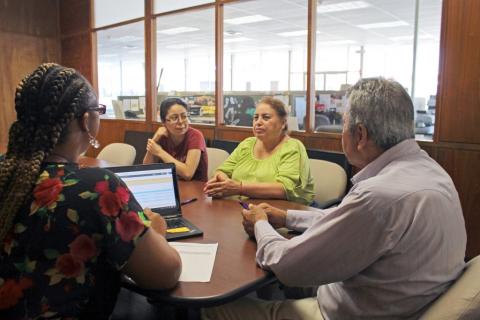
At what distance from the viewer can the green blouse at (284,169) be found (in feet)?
7.47

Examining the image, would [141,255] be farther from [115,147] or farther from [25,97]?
[115,147]

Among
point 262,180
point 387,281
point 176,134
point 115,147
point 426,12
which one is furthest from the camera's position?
point 426,12

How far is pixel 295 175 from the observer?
7.49 ft

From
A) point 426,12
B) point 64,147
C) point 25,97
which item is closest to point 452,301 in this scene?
point 64,147

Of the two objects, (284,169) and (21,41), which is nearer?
(284,169)

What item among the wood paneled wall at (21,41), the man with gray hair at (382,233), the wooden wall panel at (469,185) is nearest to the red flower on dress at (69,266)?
the man with gray hair at (382,233)

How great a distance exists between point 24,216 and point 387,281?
3.06 feet

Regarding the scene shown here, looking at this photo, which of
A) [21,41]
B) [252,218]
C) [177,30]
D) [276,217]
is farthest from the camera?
[177,30]

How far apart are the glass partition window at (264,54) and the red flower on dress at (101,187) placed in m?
2.39

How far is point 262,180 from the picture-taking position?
2389mm

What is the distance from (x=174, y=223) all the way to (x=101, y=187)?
77 centimetres

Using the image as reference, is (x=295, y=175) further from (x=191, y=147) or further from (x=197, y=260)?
(x=197, y=260)

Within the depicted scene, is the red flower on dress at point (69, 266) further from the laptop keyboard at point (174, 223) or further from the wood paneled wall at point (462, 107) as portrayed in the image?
the wood paneled wall at point (462, 107)

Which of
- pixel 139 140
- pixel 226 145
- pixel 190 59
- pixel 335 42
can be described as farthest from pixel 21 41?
pixel 335 42
